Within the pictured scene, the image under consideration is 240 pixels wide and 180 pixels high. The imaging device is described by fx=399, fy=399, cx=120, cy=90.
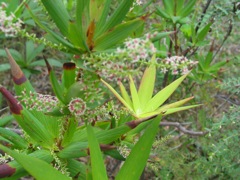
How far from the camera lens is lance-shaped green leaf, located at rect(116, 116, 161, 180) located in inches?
42.9

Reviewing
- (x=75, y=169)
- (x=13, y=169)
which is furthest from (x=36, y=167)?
(x=75, y=169)

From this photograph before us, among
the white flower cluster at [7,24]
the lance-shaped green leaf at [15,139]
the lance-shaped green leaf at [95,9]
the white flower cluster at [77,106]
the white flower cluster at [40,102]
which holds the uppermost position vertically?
the lance-shaped green leaf at [95,9]

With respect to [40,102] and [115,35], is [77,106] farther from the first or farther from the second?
[115,35]

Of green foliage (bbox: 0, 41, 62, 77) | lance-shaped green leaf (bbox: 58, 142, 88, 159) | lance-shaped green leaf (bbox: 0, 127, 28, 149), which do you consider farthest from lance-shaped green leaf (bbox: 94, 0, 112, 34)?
green foliage (bbox: 0, 41, 62, 77)

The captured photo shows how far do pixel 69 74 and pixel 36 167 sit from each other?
260 millimetres

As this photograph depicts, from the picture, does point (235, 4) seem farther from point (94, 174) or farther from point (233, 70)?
point (94, 174)

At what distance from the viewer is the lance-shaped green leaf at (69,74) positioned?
1.06 metres

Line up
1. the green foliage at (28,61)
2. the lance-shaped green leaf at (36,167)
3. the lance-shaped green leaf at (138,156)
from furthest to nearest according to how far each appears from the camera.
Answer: the green foliage at (28,61) → the lance-shaped green leaf at (138,156) → the lance-shaped green leaf at (36,167)

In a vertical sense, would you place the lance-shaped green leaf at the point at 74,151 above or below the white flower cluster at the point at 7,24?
below

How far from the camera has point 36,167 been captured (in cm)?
101

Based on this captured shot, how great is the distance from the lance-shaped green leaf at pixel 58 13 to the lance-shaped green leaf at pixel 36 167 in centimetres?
34

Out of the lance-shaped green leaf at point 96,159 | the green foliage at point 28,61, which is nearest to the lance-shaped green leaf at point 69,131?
the lance-shaped green leaf at point 96,159

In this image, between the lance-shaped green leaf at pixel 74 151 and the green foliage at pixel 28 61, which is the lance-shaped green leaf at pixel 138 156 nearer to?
the lance-shaped green leaf at pixel 74 151

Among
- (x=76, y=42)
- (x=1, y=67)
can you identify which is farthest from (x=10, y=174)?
(x=1, y=67)
